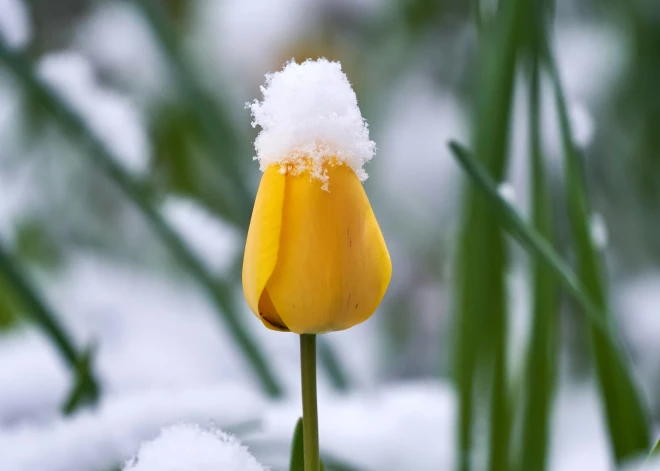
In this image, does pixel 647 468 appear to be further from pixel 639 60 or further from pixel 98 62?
pixel 98 62

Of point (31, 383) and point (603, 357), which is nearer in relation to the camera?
point (603, 357)

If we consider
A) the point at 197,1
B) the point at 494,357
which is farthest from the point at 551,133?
the point at 197,1

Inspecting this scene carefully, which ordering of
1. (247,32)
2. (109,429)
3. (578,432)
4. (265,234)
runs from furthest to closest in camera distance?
(247,32)
(578,432)
(109,429)
(265,234)

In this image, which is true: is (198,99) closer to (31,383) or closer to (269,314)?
(31,383)

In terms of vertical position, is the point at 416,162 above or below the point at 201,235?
above

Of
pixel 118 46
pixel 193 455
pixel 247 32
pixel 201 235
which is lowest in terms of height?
pixel 193 455

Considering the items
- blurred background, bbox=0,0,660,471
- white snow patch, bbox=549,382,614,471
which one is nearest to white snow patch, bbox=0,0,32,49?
blurred background, bbox=0,0,660,471

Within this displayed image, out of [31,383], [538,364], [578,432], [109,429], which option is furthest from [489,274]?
[578,432]

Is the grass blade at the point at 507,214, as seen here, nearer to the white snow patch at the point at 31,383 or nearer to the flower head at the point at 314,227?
the flower head at the point at 314,227
